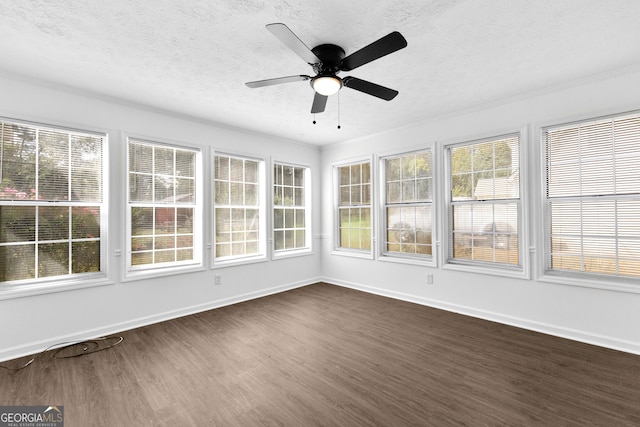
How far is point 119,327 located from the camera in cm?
331

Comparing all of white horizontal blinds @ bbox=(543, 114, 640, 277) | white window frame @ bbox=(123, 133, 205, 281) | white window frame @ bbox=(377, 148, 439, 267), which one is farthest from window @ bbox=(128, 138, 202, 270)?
white horizontal blinds @ bbox=(543, 114, 640, 277)

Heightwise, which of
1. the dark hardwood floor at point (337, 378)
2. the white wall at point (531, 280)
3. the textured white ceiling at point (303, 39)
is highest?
the textured white ceiling at point (303, 39)

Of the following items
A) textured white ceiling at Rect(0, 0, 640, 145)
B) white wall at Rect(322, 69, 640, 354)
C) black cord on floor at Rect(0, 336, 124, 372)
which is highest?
textured white ceiling at Rect(0, 0, 640, 145)

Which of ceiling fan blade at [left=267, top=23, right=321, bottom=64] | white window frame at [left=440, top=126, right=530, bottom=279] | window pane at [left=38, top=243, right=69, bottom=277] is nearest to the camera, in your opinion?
ceiling fan blade at [left=267, top=23, right=321, bottom=64]

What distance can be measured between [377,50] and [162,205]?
3278 mm

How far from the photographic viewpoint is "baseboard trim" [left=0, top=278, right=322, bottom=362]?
274 cm

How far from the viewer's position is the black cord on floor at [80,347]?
9.04 feet

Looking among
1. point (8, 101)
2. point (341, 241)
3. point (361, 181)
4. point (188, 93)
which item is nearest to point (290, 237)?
point (341, 241)

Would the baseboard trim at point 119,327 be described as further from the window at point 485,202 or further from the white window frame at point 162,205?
the window at point 485,202

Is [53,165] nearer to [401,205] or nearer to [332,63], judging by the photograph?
[332,63]

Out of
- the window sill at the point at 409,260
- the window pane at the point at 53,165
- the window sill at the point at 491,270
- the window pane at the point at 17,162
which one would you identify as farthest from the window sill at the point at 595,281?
the window pane at the point at 17,162

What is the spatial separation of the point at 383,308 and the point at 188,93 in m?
3.78

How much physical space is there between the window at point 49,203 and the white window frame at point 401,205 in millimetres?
3953

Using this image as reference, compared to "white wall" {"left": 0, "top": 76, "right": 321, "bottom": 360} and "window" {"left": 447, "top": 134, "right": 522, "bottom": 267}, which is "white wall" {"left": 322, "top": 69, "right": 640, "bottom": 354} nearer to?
"window" {"left": 447, "top": 134, "right": 522, "bottom": 267}
